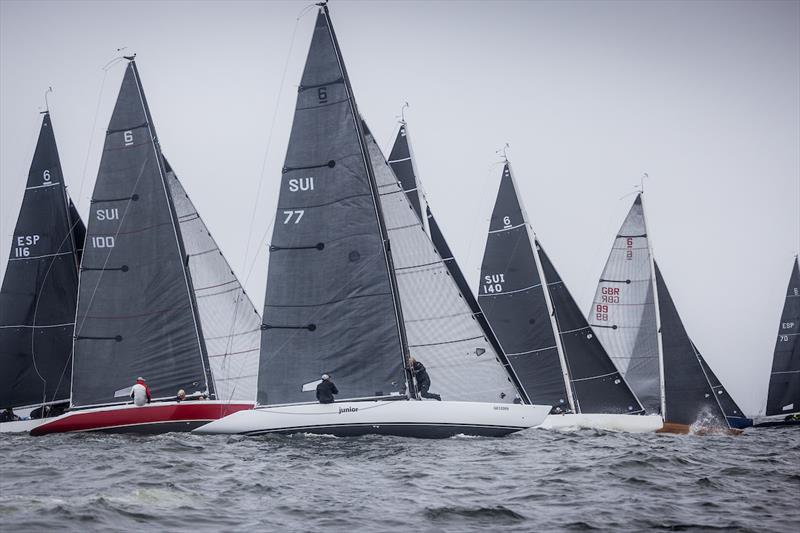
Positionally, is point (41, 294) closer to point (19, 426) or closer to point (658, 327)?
point (19, 426)

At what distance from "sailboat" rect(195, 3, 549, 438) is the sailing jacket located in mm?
311

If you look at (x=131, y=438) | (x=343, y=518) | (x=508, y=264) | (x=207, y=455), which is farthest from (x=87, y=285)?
(x=343, y=518)

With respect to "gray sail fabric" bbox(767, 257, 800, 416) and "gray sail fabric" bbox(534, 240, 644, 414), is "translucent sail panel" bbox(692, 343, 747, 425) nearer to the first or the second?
"gray sail fabric" bbox(767, 257, 800, 416)

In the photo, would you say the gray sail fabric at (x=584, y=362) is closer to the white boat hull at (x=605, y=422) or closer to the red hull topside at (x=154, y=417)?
the white boat hull at (x=605, y=422)

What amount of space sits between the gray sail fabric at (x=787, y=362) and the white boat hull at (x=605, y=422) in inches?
1040

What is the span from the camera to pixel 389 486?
1594 centimetres

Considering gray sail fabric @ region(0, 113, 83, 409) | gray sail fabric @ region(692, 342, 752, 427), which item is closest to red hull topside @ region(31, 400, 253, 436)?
gray sail fabric @ region(0, 113, 83, 409)

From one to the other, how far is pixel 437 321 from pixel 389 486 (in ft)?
36.4

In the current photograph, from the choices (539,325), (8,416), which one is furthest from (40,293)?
(539,325)

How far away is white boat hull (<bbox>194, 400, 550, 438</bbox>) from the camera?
23000 mm

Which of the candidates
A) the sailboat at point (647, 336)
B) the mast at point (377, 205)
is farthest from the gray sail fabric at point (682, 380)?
the mast at point (377, 205)

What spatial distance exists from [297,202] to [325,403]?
5163 millimetres

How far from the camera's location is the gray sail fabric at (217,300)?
1412 inches

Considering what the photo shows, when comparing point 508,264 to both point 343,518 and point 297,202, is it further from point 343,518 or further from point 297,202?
point 343,518
